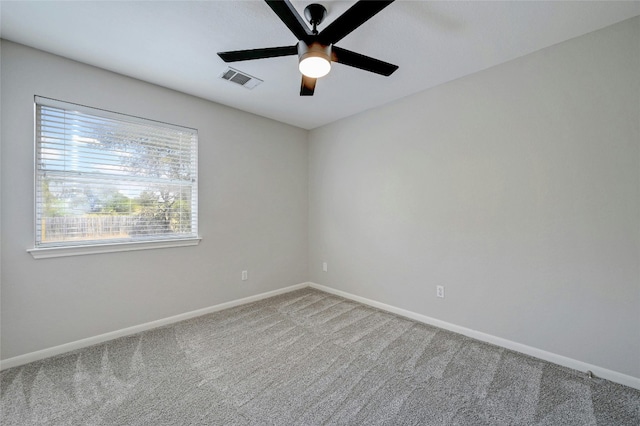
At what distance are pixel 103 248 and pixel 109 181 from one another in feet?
2.04

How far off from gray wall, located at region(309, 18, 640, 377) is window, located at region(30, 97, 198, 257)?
2.19 metres

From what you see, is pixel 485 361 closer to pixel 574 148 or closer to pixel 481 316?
pixel 481 316

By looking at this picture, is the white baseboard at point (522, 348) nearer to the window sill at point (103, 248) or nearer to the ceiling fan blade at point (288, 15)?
the window sill at point (103, 248)

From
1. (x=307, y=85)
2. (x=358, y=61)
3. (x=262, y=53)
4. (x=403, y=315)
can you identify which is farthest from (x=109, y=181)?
(x=403, y=315)

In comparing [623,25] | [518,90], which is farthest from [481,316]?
[623,25]

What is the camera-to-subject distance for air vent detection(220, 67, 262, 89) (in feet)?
8.12

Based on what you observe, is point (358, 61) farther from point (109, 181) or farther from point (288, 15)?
point (109, 181)

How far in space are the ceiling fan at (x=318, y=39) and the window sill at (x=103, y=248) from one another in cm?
197

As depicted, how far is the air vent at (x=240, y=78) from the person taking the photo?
8.12 ft

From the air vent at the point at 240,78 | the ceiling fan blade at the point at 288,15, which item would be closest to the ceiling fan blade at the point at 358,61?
the ceiling fan blade at the point at 288,15

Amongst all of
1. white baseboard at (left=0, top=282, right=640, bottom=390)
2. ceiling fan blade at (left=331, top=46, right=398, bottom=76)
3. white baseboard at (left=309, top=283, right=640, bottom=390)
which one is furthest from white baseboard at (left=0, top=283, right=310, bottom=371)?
ceiling fan blade at (left=331, top=46, right=398, bottom=76)

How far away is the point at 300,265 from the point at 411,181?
209 cm

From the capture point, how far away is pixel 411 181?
2.99 meters

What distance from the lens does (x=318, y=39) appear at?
1560mm
